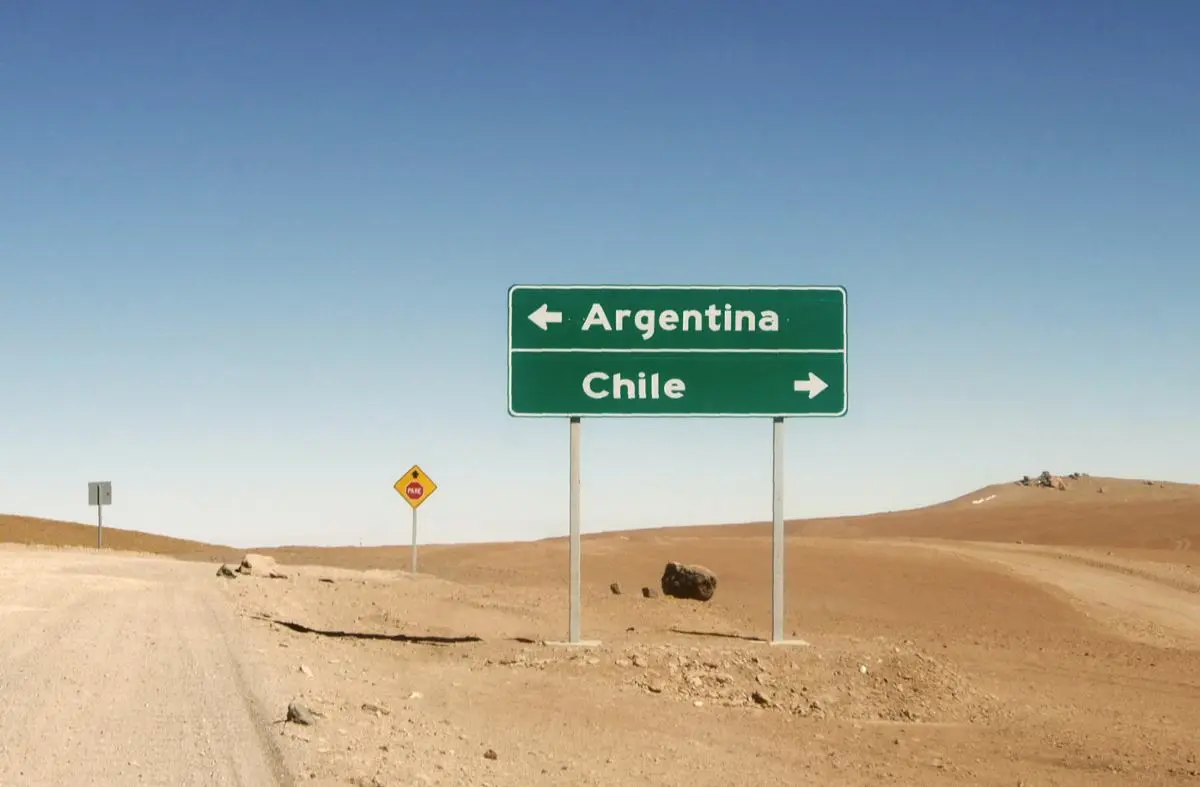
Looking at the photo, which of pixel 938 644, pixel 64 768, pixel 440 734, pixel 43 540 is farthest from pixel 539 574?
pixel 43 540

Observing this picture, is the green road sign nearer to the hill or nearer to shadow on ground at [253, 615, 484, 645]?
shadow on ground at [253, 615, 484, 645]

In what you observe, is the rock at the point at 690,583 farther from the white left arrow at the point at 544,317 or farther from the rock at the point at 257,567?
the white left arrow at the point at 544,317

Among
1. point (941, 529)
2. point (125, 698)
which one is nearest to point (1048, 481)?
point (941, 529)

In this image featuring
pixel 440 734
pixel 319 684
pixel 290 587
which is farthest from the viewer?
pixel 290 587

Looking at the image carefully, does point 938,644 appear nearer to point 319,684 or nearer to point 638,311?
point 638,311

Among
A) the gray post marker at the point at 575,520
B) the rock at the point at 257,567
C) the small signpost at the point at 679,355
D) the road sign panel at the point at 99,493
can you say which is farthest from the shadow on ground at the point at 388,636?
the road sign panel at the point at 99,493

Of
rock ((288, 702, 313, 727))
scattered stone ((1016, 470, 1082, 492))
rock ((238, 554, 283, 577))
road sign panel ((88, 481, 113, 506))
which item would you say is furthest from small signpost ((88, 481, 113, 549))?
scattered stone ((1016, 470, 1082, 492))
